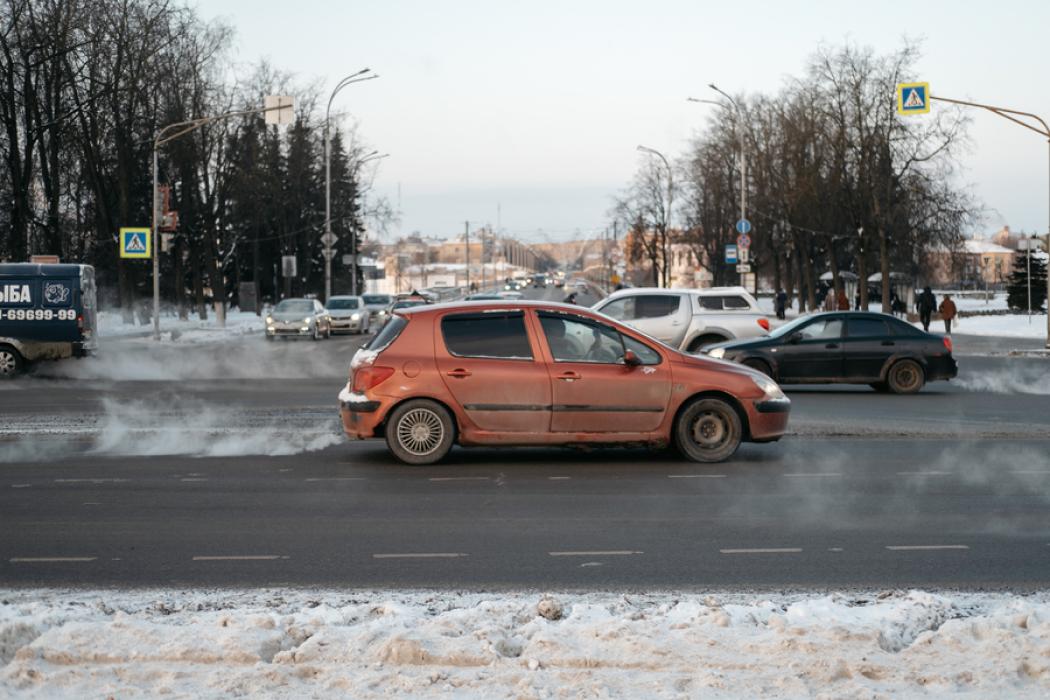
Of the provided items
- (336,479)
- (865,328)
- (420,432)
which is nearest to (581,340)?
(420,432)

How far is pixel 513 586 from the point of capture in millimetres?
7543

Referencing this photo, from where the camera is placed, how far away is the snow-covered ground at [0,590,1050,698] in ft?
17.7

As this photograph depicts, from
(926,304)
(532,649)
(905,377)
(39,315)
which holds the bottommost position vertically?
(532,649)

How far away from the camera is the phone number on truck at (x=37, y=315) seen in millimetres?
27422

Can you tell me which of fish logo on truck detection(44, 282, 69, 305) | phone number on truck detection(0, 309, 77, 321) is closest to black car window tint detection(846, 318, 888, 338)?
phone number on truck detection(0, 309, 77, 321)

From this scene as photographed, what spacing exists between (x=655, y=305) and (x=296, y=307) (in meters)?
22.6

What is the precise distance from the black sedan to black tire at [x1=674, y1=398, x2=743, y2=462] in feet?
32.1

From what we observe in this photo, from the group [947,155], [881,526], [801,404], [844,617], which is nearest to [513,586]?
[844,617]

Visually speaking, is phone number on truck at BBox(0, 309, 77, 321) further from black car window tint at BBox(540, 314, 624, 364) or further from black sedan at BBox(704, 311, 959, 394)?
black car window tint at BBox(540, 314, 624, 364)

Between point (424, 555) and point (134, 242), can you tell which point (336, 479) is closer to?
point (424, 555)

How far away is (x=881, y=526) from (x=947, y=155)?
185 feet

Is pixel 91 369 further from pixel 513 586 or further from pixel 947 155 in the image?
pixel 947 155

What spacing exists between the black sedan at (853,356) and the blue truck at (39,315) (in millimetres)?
13521

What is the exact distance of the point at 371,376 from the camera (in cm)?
1262
